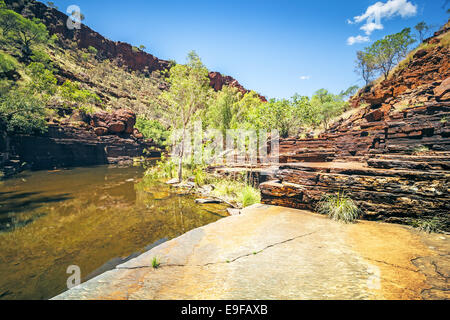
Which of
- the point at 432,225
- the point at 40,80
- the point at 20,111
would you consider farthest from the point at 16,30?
the point at 432,225

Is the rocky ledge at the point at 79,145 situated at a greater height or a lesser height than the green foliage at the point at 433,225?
greater

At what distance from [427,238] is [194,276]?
459 cm

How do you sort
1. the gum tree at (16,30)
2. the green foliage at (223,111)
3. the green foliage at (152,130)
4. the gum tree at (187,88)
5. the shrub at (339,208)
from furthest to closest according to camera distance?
the green foliage at (152,130) < the gum tree at (16,30) < the green foliage at (223,111) < the gum tree at (187,88) < the shrub at (339,208)

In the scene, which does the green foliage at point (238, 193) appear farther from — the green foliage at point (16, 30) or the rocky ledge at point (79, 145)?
the green foliage at point (16, 30)

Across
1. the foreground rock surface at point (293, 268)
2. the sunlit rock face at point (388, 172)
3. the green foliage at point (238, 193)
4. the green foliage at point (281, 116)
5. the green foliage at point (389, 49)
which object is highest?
the green foliage at point (389, 49)

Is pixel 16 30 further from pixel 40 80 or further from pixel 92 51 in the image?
pixel 92 51

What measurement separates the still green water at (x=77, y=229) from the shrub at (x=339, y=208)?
4.29m

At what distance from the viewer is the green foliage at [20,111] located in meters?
19.0

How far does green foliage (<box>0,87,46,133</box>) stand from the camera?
19.0 m

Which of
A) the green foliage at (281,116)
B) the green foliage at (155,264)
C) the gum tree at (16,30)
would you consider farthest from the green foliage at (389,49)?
the gum tree at (16,30)

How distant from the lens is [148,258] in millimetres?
3701

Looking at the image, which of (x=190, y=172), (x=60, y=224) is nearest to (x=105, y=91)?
(x=190, y=172)

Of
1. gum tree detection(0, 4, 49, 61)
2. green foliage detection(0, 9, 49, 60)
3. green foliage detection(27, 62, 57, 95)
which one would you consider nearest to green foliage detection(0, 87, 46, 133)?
green foliage detection(27, 62, 57, 95)
